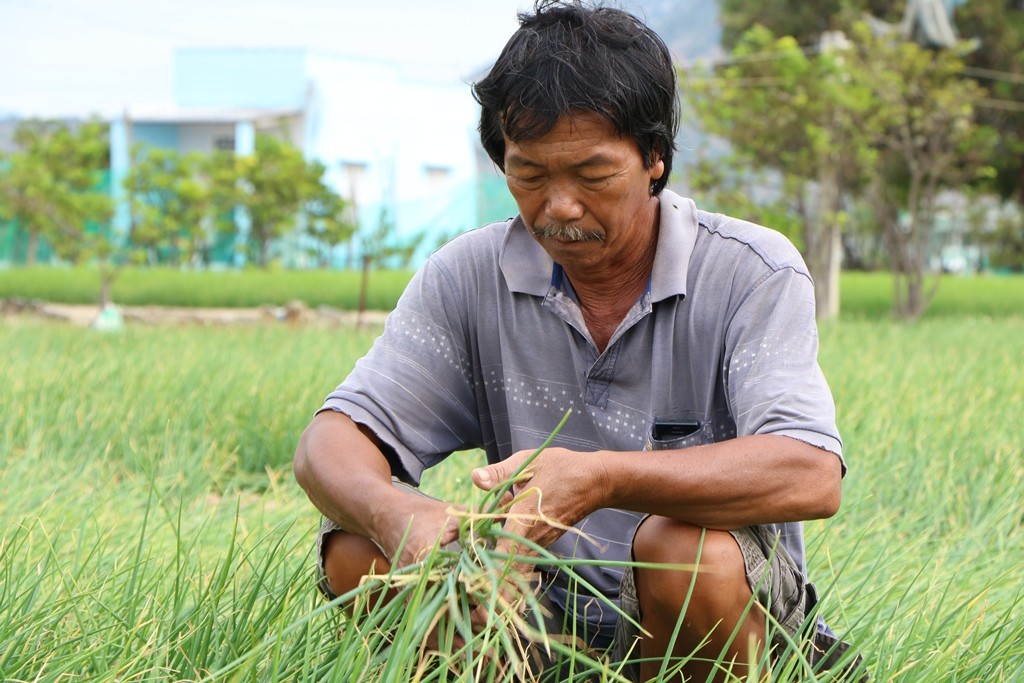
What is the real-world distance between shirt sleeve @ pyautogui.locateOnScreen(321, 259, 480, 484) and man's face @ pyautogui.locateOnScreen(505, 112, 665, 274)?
0.25 meters

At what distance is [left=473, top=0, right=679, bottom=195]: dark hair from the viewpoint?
1693 millimetres

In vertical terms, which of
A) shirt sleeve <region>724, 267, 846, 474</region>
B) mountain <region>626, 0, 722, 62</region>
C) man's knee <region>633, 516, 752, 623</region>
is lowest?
man's knee <region>633, 516, 752, 623</region>

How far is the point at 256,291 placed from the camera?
12016 millimetres

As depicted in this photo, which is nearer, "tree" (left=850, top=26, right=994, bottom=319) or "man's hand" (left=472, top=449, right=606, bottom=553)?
"man's hand" (left=472, top=449, right=606, bottom=553)

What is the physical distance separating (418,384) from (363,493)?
310 mm

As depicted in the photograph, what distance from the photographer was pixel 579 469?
1.51 m

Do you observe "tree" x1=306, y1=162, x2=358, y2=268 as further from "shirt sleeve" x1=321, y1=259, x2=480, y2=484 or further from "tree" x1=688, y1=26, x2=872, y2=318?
"shirt sleeve" x1=321, y1=259, x2=480, y2=484

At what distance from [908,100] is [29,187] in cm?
971

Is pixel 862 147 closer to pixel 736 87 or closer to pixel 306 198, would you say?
pixel 736 87

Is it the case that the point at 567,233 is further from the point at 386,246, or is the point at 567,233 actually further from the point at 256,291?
the point at 386,246

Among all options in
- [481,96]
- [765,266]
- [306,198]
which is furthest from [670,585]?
[306,198]

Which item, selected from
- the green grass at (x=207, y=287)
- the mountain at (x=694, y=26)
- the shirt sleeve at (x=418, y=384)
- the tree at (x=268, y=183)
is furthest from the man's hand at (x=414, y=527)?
the tree at (x=268, y=183)

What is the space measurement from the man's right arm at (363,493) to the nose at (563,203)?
1.45 feet

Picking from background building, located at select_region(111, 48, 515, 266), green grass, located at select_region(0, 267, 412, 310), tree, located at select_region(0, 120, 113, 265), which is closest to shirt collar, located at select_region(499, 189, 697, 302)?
tree, located at select_region(0, 120, 113, 265)
